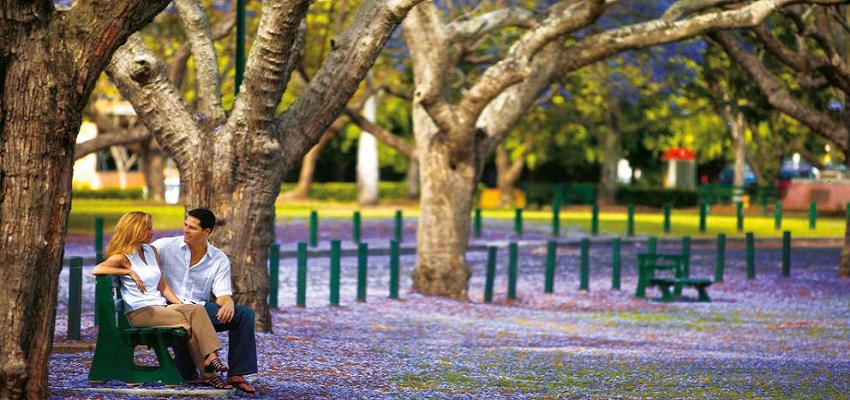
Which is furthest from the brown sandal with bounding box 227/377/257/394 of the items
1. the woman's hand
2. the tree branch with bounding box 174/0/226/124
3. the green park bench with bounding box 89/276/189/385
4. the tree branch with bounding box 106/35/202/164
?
the tree branch with bounding box 174/0/226/124

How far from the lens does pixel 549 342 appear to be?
15805 mm

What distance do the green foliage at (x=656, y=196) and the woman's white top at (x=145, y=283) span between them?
155 ft

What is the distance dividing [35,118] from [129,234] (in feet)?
4.63

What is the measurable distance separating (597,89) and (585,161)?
2222cm

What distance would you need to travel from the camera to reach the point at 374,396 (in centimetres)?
1080

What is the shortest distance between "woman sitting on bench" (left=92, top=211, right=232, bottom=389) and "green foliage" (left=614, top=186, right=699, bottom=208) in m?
47.1

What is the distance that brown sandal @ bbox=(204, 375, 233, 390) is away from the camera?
34.1 ft

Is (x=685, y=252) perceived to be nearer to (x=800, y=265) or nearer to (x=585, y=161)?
(x=800, y=265)

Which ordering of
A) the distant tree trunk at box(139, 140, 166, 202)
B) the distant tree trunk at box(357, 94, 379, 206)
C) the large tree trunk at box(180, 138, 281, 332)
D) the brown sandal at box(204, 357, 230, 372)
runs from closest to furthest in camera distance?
the brown sandal at box(204, 357, 230, 372) < the large tree trunk at box(180, 138, 281, 332) < the distant tree trunk at box(139, 140, 166, 202) < the distant tree trunk at box(357, 94, 379, 206)

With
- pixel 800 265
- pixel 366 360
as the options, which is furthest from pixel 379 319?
pixel 800 265

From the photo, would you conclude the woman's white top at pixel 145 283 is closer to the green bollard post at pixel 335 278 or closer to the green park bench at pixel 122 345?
the green park bench at pixel 122 345

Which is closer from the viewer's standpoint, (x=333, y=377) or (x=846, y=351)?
(x=333, y=377)

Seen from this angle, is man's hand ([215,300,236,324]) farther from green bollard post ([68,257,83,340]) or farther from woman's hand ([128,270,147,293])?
green bollard post ([68,257,83,340])

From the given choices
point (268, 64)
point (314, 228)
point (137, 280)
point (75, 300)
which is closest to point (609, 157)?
point (314, 228)
